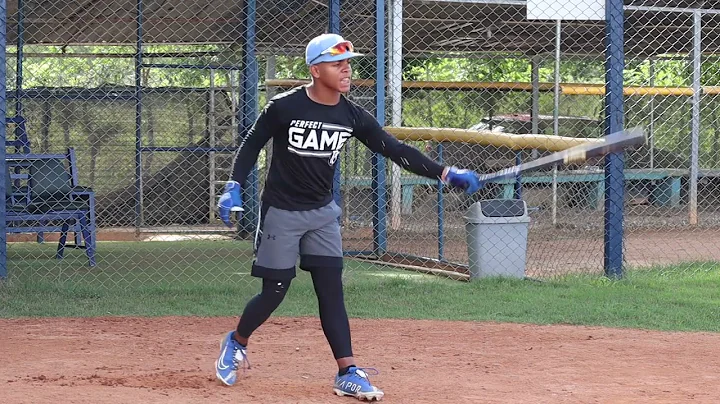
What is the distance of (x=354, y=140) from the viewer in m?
12.9

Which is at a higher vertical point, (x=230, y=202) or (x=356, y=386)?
(x=230, y=202)

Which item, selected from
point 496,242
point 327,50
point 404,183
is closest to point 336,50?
point 327,50

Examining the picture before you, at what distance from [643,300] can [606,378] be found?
3070 millimetres

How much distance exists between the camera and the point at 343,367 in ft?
17.4

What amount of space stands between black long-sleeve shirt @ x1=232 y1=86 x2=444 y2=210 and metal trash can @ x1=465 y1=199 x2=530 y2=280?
4403mm

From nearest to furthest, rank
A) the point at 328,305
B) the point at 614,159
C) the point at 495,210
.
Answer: the point at 328,305 → the point at 614,159 → the point at 495,210

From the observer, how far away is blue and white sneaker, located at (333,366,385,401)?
515 centimetres

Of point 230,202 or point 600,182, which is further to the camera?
point 600,182

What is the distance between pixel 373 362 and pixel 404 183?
8752 mm

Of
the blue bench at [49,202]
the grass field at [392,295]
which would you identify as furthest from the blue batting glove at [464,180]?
the blue bench at [49,202]

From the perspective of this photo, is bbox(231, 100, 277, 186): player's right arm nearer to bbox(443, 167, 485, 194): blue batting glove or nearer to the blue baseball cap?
the blue baseball cap

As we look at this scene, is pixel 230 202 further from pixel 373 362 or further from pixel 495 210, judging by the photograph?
pixel 495 210

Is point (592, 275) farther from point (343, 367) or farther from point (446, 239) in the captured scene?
point (343, 367)

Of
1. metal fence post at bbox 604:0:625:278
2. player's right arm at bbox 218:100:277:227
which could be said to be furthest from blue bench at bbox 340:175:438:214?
player's right arm at bbox 218:100:277:227
